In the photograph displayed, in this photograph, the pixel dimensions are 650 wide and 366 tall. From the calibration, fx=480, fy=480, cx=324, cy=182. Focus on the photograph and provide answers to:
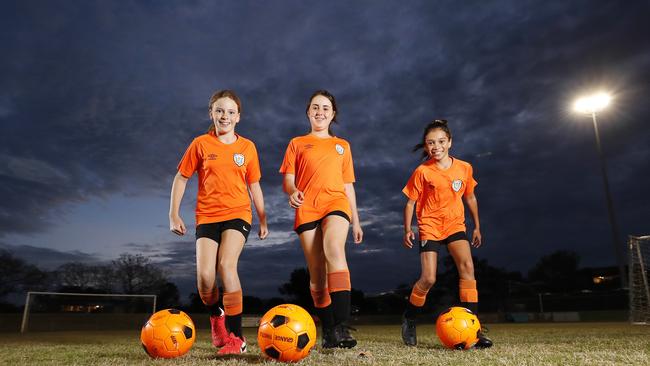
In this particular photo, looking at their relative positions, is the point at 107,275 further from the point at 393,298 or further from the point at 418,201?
the point at 418,201

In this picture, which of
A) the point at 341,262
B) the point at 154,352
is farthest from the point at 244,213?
the point at 154,352

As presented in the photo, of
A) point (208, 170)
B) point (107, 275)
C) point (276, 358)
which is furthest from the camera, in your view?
point (107, 275)

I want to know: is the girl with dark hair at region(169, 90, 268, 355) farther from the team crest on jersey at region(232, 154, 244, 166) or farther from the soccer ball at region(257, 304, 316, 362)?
the soccer ball at region(257, 304, 316, 362)

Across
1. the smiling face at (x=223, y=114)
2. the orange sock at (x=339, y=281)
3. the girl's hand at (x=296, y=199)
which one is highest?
the smiling face at (x=223, y=114)

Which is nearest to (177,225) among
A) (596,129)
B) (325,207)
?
(325,207)

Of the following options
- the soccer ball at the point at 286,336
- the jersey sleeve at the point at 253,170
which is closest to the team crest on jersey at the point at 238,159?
the jersey sleeve at the point at 253,170

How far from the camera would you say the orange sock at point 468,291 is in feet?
17.3

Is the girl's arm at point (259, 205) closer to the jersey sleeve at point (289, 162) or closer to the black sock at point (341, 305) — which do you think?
the jersey sleeve at point (289, 162)

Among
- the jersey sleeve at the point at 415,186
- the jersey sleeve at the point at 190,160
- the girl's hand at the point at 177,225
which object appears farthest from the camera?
the jersey sleeve at the point at 415,186

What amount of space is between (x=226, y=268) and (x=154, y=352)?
88 cm

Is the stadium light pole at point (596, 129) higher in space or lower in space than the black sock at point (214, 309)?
higher

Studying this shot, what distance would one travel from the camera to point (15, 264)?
80.0 feet

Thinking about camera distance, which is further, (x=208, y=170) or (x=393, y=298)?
(x=393, y=298)

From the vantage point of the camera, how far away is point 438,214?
5.61 meters
